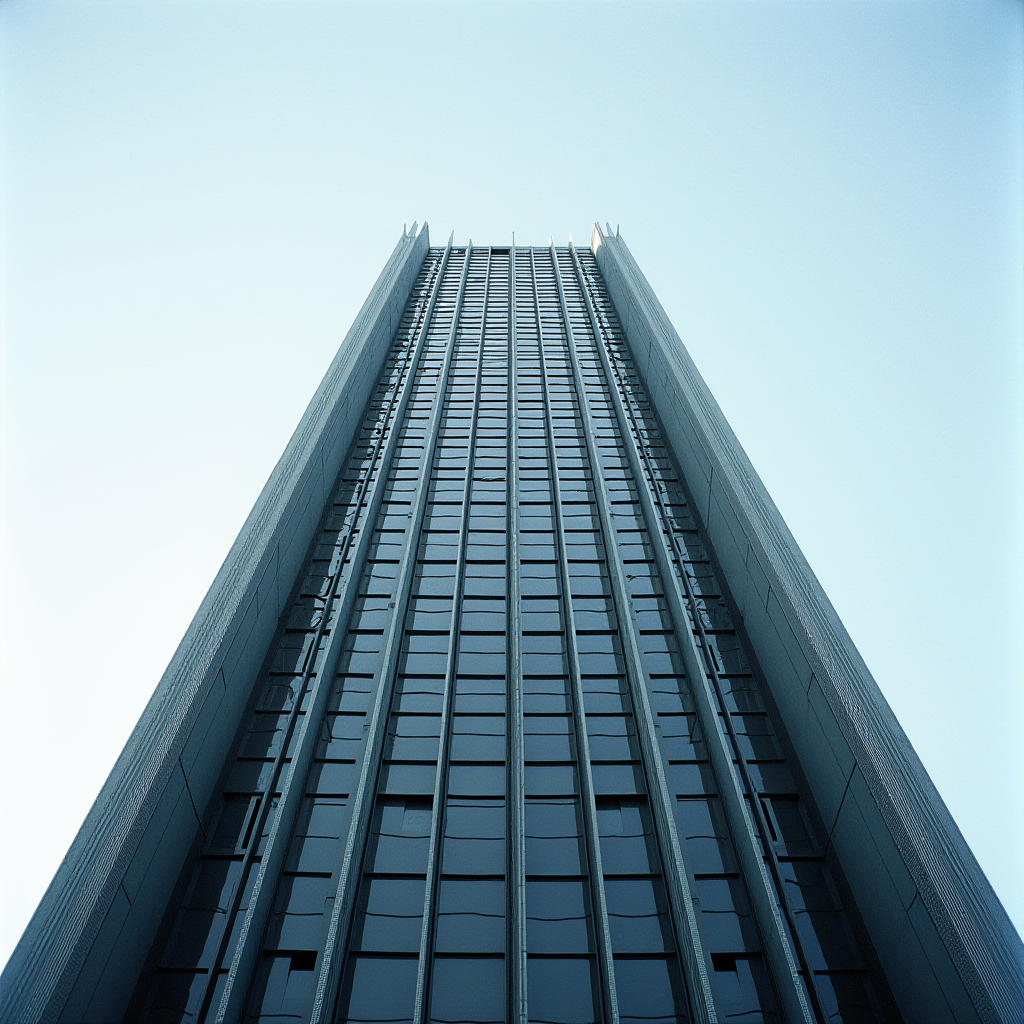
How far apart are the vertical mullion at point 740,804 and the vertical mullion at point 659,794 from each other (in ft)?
3.41

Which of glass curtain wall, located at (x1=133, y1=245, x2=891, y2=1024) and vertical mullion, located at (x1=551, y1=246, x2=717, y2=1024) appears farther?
glass curtain wall, located at (x1=133, y1=245, x2=891, y2=1024)

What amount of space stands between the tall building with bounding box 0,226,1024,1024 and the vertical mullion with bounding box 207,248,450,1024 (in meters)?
0.06

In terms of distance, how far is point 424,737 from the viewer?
16.0m

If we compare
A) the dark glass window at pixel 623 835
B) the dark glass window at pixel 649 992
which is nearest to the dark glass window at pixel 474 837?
the dark glass window at pixel 623 835

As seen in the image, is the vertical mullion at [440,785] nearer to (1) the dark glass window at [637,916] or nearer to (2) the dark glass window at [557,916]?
(2) the dark glass window at [557,916]

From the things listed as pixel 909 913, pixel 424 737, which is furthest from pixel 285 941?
pixel 909 913

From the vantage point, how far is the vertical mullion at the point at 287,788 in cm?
1080

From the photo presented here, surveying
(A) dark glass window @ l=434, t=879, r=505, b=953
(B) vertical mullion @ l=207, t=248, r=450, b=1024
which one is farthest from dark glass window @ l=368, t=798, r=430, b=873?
(B) vertical mullion @ l=207, t=248, r=450, b=1024

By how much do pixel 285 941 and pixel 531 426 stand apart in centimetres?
2440

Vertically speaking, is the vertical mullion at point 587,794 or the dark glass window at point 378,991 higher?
the vertical mullion at point 587,794

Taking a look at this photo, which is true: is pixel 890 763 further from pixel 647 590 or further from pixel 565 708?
pixel 647 590

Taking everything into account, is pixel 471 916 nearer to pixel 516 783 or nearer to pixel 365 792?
pixel 516 783

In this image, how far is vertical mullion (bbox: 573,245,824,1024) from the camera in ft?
36.1

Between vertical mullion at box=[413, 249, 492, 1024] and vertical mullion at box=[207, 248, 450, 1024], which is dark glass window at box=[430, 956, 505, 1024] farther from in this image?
vertical mullion at box=[207, 248, 450, 1024]
